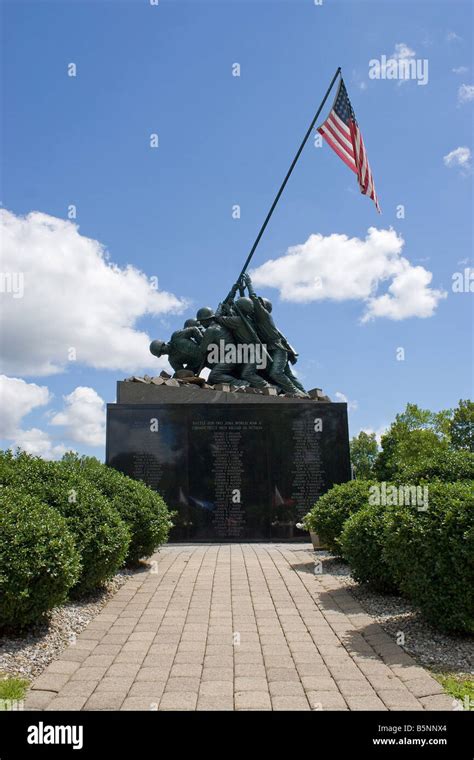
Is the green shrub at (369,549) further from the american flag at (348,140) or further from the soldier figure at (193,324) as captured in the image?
the soldier figure at (193,324)

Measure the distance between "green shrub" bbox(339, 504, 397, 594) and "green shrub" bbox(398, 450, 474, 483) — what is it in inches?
20.9

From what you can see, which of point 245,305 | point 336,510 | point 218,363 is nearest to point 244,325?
point 245,305

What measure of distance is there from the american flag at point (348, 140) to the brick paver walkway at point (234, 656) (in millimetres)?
8442

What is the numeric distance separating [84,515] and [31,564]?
1.73 m

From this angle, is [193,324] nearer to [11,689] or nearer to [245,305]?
[245,305]

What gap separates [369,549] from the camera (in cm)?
662

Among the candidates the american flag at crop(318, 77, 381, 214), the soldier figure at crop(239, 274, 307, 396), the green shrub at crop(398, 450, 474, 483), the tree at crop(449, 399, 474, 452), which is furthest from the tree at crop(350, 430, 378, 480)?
the green shrub at crop(398, 450, 474, 483)

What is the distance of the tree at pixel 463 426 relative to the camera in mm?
46019

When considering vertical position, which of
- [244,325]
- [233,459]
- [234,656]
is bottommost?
[234,656]

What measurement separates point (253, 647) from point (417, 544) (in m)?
1.66

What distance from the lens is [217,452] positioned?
12.8 m

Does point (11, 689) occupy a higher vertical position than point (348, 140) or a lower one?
lower

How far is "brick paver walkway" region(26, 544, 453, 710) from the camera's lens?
3836 millimetres
